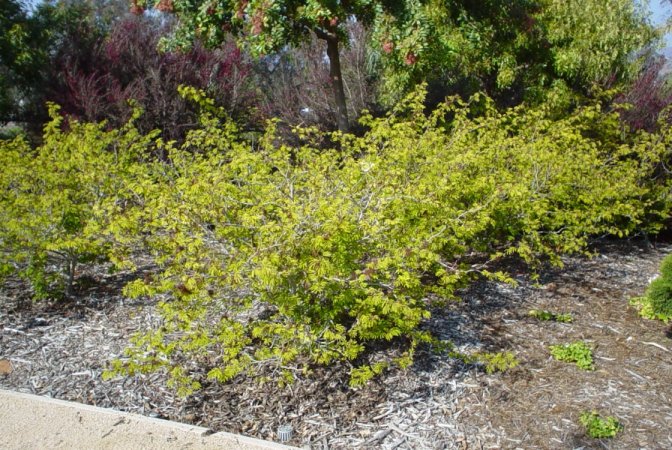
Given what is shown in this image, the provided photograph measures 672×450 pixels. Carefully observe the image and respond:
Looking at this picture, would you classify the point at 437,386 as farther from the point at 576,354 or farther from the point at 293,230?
the point at 293,230

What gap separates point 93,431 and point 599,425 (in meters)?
2.87

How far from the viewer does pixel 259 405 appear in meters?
3.54

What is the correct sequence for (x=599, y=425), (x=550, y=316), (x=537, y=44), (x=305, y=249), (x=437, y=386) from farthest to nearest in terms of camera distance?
1. (x=537, y=44)
2. (x=550, y=316)
3. (x=437, y=386)
4. (x=305, y=249)
5. (x=599, y=425)

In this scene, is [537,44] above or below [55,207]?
above

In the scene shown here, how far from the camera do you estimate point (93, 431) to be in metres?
3.29

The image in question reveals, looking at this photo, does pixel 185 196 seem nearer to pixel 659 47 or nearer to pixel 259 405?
pixel 259 405

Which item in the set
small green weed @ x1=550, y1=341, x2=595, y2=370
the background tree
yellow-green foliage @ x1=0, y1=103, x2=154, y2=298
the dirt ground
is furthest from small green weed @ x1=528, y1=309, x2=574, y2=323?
the background tree

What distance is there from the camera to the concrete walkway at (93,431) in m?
3.15

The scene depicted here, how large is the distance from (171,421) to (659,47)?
948 centimetres

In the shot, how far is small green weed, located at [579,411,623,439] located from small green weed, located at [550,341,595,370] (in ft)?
1.99

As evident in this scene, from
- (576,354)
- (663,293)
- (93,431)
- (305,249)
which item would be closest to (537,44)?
(663,293)

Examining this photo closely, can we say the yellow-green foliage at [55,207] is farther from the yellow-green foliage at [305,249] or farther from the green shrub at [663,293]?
the green shrub at [663,293]

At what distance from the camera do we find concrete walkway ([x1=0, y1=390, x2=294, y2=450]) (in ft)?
10.3

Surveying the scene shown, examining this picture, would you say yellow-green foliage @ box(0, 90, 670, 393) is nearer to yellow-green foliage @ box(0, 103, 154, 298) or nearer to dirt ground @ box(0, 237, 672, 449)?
yellow-green foliage @ box(0, 103, 154, 298)
